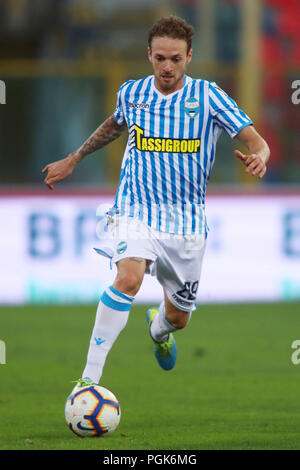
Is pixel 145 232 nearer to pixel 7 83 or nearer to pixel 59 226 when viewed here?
pixel 59 226

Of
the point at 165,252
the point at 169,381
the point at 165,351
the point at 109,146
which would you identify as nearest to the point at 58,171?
the point at 165,252

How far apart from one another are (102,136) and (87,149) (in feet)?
0.42

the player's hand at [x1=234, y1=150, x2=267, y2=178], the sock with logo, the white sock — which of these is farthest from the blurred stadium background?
the player's hand at [x1=234, y1=150, x2=267, y2=178]

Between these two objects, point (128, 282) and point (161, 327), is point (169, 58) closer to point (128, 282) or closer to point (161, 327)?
point (128, 282)

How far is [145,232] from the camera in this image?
20.4ft

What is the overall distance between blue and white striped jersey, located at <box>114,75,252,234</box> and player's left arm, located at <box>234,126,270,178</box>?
131 millimetres

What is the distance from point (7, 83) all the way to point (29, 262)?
13.6 feet

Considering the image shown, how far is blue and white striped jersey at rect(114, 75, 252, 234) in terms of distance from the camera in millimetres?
6289

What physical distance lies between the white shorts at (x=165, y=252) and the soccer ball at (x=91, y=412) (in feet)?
2.72

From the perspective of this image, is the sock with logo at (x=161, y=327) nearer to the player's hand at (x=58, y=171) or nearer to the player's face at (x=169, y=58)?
the player's hand at (x=58, y=171)

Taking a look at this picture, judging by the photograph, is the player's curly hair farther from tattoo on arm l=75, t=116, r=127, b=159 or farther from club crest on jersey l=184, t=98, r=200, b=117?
tattoo on arm l=75, t=116, r=127, b=159

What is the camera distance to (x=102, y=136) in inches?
265
